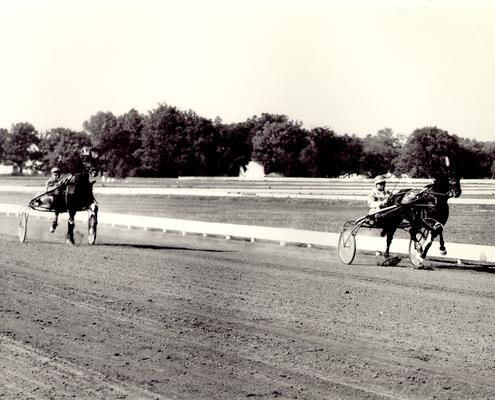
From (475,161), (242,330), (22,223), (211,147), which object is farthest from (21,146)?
(242,330)

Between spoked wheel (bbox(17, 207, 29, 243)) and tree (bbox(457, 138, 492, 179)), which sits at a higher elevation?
tree (bbox(457, 138, 492, 179))

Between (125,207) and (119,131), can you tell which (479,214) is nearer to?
(125,207)

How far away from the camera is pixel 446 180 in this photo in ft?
42.8

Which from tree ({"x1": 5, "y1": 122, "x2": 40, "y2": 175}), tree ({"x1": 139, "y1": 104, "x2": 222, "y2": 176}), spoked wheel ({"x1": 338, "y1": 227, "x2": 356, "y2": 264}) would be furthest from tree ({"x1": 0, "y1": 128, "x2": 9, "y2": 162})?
spoked wheel ({"x1": 338, "y1": 227, "x2": 356, "y2": 264})

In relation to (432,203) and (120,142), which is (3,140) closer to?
(120,142)

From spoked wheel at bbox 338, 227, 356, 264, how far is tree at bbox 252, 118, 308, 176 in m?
69.0

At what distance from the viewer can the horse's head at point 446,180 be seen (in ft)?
42.7

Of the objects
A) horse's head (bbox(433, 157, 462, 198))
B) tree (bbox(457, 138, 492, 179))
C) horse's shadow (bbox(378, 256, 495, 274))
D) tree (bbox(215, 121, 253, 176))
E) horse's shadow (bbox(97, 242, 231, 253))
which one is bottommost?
horse's shadow (bbox(97, 242, 231, 253))

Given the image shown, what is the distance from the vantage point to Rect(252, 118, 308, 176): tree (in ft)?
282

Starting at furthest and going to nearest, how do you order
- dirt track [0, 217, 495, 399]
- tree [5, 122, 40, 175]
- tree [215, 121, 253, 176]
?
tree [5, 122, 40, 175]
tree [215, 121, 253, 176]
dirt track [0, 217, 495, 399]

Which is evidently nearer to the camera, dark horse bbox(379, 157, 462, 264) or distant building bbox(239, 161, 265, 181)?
dark horse bbox(379, 157, 462, 264)

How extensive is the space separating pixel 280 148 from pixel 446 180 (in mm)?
72790

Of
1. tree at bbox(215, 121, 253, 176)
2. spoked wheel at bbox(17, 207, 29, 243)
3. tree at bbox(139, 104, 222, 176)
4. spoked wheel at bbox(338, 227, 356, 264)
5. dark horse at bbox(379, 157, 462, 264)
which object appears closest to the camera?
dark horse at bbox(379, 157, 462, 264)

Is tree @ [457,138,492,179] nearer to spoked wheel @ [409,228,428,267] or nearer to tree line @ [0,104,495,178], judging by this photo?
tree line @ [0,104,495,178]
